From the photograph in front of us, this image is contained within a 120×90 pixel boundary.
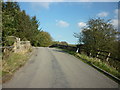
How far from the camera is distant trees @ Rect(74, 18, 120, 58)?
16100 mm

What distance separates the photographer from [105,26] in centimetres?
1739

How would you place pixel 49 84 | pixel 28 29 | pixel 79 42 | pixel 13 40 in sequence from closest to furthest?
pixel 49 84, pixel 13 40, pixel 79 42, pixel 28 29

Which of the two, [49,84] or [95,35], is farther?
[95,35]

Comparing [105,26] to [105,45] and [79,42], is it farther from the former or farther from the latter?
[79,42]

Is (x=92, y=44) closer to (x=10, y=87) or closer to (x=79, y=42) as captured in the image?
(x=79, y=42)

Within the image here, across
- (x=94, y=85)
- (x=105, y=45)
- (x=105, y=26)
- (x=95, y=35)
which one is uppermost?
Answer: (x=105, y=26)

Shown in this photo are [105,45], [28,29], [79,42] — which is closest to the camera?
[105,45]

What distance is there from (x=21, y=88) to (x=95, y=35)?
551 inches

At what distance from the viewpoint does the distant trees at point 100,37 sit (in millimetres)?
16100

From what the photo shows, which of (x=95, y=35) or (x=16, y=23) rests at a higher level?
(x=16, y=23)

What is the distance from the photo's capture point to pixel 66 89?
4.69 metres

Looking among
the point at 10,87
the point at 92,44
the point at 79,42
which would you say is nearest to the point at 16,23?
the point at 79,42

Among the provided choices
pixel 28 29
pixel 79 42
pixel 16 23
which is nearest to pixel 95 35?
pixel 79 42

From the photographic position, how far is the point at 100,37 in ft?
53.8
